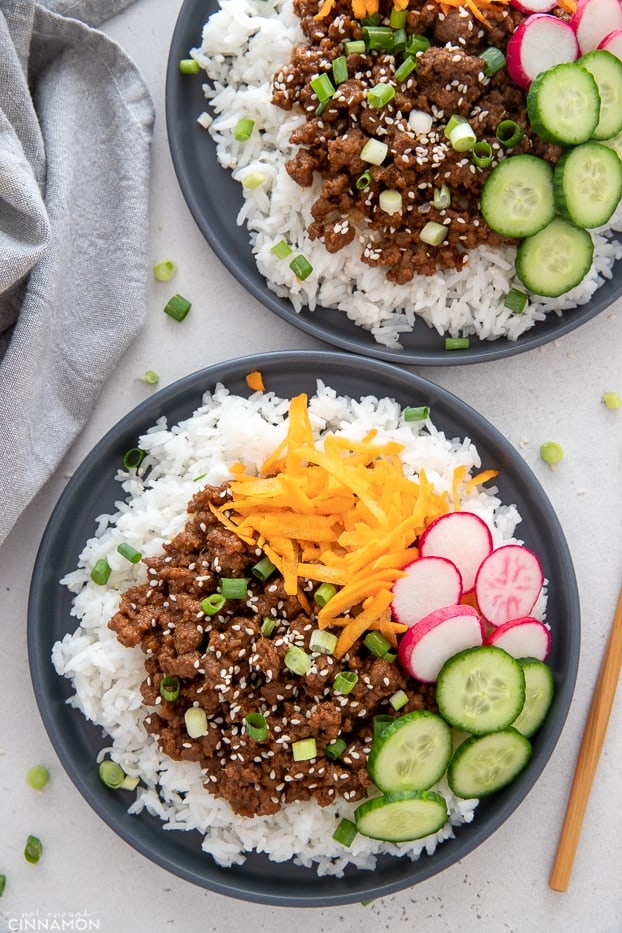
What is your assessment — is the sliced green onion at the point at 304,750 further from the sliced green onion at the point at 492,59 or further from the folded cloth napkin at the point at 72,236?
the sliced green onion at the point at 492,59

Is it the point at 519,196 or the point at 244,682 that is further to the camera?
the point at 519,196

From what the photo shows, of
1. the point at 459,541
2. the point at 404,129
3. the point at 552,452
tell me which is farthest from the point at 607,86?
the point at 459,541

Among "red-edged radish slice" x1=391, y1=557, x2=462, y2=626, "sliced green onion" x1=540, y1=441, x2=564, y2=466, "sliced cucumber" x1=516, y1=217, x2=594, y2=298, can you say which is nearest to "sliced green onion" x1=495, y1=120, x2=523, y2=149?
"sliced cucumber" x1=516, y1=217, x2=594, y2=298

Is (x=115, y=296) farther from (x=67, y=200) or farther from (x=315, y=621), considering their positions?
(x=315, y=621)

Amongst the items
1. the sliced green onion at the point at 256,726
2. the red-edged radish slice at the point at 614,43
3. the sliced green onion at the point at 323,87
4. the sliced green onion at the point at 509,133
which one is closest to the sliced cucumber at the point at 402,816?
the sliced green onion at the point at 256,726

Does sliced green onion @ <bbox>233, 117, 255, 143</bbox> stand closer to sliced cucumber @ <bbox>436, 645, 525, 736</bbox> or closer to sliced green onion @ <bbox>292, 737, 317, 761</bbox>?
sliced cucumber @ <bbox>436, 645, 525, 736</bbox>

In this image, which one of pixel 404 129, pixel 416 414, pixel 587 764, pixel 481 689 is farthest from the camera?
pixel 587 764

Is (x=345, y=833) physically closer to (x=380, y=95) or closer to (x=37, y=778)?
(x=37, y=778)
